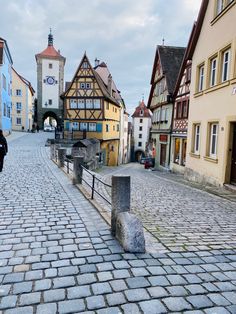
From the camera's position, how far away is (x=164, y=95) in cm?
2295

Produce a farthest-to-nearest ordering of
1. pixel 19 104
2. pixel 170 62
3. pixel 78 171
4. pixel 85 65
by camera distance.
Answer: pixel 19 104 < pixel 85 65 < pixel 170 62 < pixel 78 171

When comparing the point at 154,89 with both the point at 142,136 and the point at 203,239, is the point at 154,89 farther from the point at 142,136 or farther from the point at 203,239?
the point at 142,136

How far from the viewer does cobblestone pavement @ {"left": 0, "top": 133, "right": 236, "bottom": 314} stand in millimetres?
2906

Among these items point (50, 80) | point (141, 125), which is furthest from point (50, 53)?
point (141, 125)

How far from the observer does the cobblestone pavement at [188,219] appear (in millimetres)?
4793

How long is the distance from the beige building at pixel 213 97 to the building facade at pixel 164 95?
259 inches

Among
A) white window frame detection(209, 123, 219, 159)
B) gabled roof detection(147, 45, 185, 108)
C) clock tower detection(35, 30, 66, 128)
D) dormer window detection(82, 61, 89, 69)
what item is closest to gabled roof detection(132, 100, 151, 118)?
clock tower detection(35, 30, 66, 128)

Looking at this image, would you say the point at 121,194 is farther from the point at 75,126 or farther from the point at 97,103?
the point at 75,126

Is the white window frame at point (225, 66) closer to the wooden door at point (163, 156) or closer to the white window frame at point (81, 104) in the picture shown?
the wooden door at point (163, 156)

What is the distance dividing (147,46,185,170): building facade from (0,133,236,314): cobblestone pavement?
17620 millimetres

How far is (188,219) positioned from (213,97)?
780 centimetres

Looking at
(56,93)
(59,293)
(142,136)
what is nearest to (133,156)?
(142,136)

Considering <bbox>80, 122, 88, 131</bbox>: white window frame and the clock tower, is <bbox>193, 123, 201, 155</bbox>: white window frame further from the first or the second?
the clock tower

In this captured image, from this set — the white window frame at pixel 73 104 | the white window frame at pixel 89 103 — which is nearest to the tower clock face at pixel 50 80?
the white window frame at pixel 73 104
